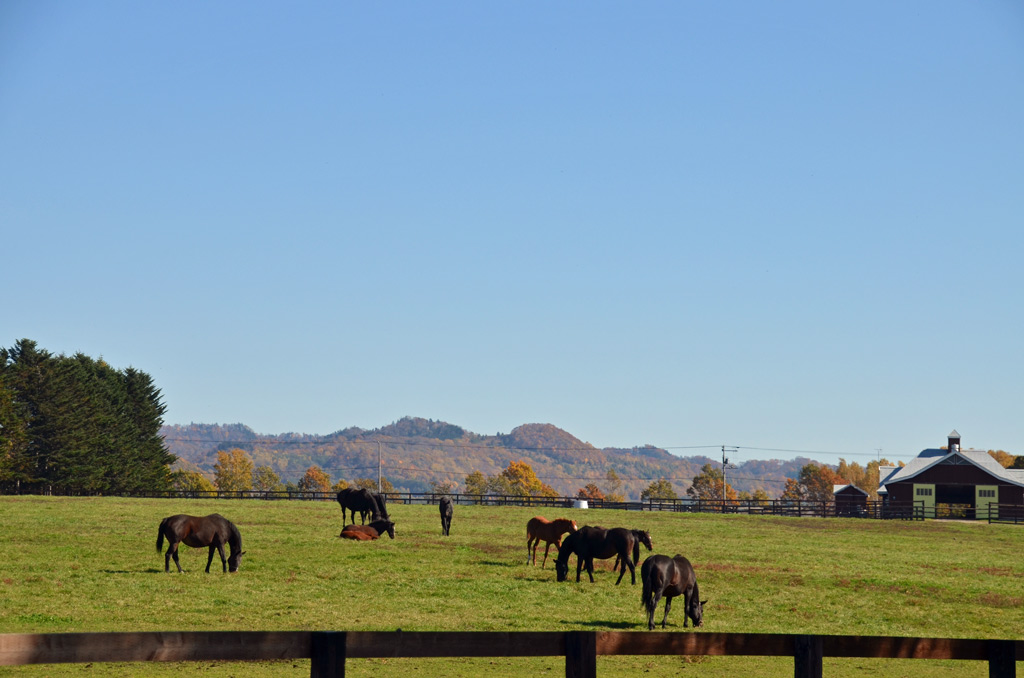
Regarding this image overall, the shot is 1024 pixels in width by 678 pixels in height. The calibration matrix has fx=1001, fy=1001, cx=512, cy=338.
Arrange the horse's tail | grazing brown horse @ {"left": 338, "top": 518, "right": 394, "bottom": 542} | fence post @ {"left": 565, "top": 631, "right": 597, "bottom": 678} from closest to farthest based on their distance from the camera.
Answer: fence post @ {"left": 565, "top": 631, "right": 597, "bottom": 678} → the horse's tail → grazing brown horse @ {"left": 338, "top": 518, "right": 394, "bottom": 542}

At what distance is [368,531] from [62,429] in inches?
2507

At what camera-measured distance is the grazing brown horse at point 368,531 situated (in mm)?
31828

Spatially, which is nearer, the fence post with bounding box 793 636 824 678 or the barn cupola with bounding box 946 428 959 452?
the fence post with bounding box 793 636 824 678

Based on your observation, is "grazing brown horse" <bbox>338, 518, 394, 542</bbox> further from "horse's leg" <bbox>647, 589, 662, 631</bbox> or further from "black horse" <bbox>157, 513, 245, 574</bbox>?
"horse's leg" <bbox>647, 589, 662, 631</bbox>

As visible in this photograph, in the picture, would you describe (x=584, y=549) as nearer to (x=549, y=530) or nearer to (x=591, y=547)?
(x=591, y=547)

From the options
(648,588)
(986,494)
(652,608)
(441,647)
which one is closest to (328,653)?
(441,647)

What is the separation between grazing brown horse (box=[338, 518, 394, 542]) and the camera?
31828mm

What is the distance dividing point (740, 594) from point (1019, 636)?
5.59m

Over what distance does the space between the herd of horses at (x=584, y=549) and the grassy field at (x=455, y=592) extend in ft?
1.47

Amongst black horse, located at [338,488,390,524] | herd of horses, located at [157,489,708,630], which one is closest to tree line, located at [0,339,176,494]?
black horse, located at [338,488,390,524]

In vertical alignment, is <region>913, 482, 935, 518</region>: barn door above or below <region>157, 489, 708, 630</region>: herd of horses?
below

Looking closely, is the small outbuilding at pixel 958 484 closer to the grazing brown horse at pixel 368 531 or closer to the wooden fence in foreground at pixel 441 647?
the grazing brown horse at pixel 368 531

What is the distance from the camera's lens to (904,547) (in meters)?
39.1

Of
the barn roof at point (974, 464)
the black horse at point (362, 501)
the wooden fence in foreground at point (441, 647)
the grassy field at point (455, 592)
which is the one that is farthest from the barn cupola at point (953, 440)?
the wooden fence in foreground at point (441, 647)
